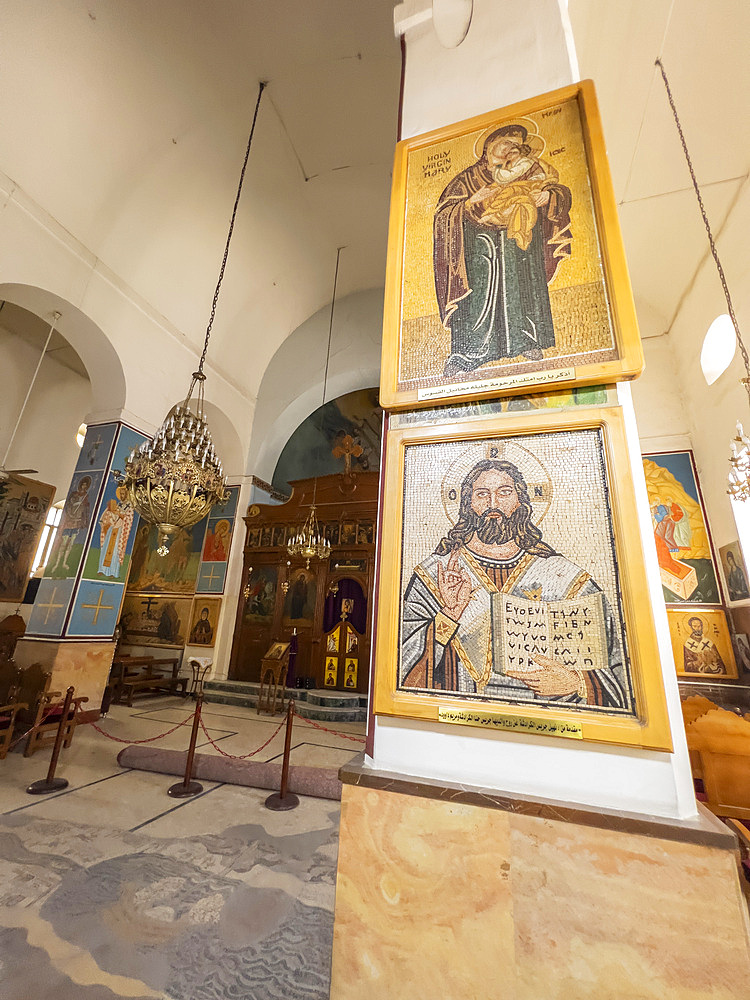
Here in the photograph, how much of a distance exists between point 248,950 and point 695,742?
139 inches

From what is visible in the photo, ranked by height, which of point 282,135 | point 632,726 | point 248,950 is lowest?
A: point 248,950

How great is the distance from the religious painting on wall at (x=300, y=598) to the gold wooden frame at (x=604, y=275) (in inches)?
338

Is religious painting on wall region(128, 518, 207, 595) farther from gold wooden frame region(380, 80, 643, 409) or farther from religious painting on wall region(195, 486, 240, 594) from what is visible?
gold wooden frame region(380, 80, 643, 409)

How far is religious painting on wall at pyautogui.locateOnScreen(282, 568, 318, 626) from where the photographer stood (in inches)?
392

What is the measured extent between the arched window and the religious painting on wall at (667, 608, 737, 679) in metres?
3.44

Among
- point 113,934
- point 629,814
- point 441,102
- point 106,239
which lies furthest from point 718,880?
point 106,239

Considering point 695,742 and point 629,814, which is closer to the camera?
point 629,814

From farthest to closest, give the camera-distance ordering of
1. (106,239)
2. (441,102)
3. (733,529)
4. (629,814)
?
(106,239), (733,529), (441,102), (629,814)

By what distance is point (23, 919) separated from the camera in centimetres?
219

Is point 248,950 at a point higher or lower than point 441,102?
lower

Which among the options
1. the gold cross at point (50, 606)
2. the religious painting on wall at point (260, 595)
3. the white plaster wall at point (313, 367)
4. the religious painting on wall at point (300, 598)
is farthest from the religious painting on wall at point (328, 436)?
the gold cross at point (50, 606)

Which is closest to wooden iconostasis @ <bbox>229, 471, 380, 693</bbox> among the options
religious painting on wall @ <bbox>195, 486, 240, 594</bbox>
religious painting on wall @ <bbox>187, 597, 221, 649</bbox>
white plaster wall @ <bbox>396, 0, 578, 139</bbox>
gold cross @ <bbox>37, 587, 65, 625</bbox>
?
religious painting on wall @ <bbox>195, 486, 240, 594</bbox>

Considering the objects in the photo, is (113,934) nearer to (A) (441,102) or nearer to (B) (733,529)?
(A) (441,102)


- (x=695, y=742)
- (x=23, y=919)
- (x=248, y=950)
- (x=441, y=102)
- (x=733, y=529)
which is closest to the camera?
(x=248, y=950)
